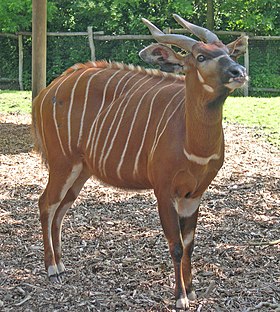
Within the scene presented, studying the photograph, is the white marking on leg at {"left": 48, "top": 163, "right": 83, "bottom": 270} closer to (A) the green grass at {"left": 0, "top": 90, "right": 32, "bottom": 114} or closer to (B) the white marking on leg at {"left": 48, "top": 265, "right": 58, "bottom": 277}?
(B) the white marking on leg at {"left": 48, "top": 265, "right": 58, "bottom": 277}

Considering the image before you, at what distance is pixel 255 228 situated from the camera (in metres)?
4.95

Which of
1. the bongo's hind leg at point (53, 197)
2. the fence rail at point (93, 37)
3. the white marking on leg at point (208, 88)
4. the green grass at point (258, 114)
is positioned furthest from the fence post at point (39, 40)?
the fence rail at point (93, 37)

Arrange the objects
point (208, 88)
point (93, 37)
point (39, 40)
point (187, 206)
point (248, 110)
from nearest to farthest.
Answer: point (208, 88)
point (187, 206)
point (39, 40)
point (248, 110)
point (93, 37)

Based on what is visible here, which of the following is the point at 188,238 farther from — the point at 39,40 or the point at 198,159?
the point at 39,40

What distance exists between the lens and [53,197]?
13.1 ft

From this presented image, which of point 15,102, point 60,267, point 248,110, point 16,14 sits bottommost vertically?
point 15,102

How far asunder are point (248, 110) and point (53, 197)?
7614 millimetres

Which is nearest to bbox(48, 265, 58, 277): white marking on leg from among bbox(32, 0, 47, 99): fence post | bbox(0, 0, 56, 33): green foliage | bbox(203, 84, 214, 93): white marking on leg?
bbox(203, 84, 214, 93): white marking on leg

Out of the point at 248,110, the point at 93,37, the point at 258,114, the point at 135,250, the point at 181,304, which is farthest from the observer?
the point at 93,37

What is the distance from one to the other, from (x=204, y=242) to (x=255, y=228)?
1.80 feet

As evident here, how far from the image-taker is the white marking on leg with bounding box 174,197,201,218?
361cm

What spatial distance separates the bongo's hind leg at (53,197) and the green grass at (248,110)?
465cm

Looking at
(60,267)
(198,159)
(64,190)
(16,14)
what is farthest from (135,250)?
(16,14)

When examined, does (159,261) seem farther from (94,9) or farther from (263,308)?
(94,9)
